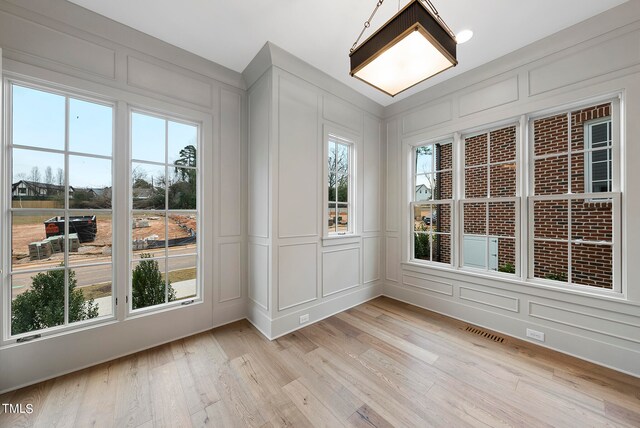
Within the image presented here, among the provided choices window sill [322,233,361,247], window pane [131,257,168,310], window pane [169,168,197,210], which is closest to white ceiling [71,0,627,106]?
window pane [169,168,197,210]

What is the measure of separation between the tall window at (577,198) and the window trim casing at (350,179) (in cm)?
205

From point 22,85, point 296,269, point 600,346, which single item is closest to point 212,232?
point 296,269

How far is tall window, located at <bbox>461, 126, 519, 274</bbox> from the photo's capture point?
3004 mm

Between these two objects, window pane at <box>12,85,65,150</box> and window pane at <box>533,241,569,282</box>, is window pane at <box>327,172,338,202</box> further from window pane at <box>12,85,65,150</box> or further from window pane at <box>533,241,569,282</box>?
window pane at <box>12,85,65,150</box>

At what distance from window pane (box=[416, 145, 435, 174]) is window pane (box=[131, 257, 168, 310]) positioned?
141 inches

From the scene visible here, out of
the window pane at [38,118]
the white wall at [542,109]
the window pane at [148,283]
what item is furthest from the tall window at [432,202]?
the window pane at [38,118]

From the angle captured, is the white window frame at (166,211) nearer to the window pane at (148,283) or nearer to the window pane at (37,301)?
the window pane at (148,283)

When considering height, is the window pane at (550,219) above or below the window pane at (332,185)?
below

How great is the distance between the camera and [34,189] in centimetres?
200

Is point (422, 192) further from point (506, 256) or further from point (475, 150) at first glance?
point (506, 256)

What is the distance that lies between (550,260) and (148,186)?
481 centimetres

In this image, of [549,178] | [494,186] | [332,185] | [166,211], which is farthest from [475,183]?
[166,211]

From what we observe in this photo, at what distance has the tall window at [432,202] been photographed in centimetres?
343

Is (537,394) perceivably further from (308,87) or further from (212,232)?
(308,87)
